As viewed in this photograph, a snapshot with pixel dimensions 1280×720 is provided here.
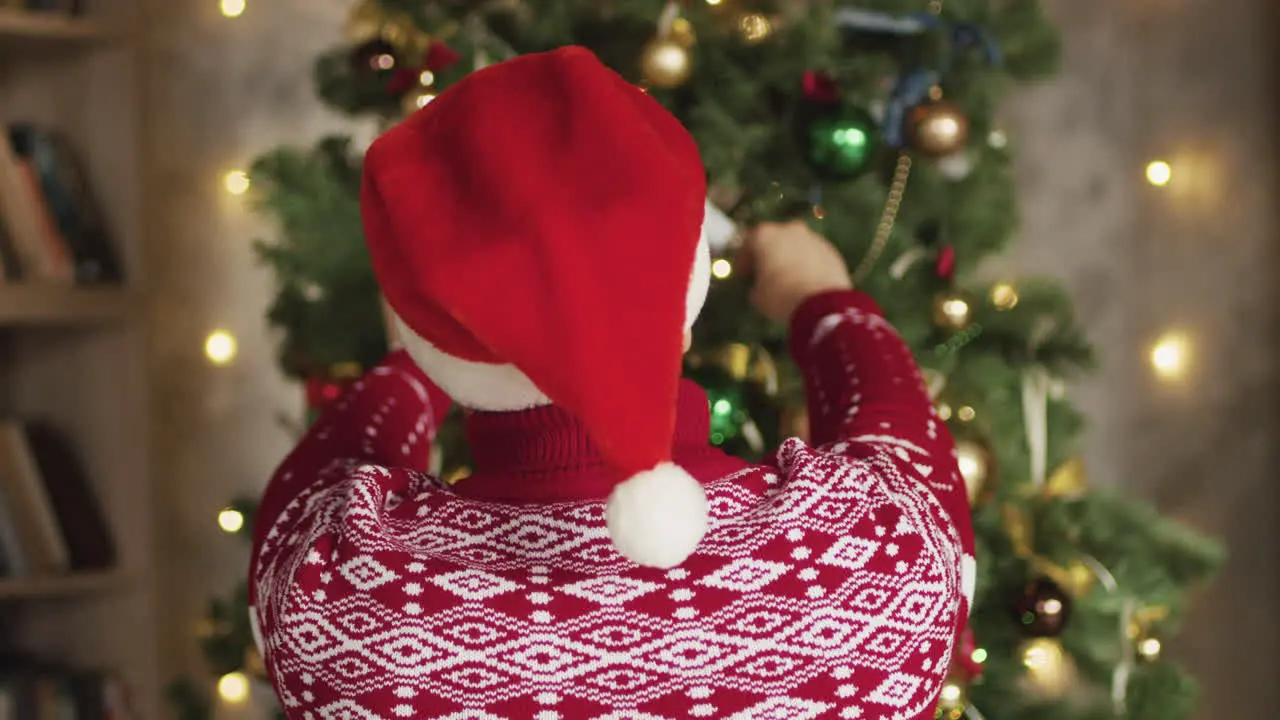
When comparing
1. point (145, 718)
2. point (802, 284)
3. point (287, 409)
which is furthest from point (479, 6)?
point (145, 718)

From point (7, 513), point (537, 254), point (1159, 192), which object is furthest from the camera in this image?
point (7, 513)

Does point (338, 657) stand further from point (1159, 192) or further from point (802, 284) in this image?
point (1159, 192)

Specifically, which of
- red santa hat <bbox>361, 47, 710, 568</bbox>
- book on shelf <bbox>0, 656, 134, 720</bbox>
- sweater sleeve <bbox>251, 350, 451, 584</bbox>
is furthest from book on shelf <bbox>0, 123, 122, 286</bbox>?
red santa hat <bbox>361, 47, 710, 568</bbox>

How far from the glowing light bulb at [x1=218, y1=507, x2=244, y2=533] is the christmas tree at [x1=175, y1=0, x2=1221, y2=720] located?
12.9 inches

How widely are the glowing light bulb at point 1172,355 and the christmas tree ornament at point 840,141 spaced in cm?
76

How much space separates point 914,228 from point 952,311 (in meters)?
0.10

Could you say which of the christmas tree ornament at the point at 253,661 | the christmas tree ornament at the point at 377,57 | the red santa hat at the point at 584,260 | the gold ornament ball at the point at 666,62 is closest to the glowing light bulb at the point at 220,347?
the christmas tree ornament at the point at 253,661

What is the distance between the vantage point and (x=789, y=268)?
2.96 ft

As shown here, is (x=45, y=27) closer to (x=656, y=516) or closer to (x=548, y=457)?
(x=548, y=457)

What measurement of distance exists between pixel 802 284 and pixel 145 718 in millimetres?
1543

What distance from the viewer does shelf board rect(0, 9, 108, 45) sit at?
1.77m

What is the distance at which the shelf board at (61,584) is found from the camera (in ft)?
5.84

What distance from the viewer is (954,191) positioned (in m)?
1.07

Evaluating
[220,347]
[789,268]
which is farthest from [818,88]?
[220,347]
